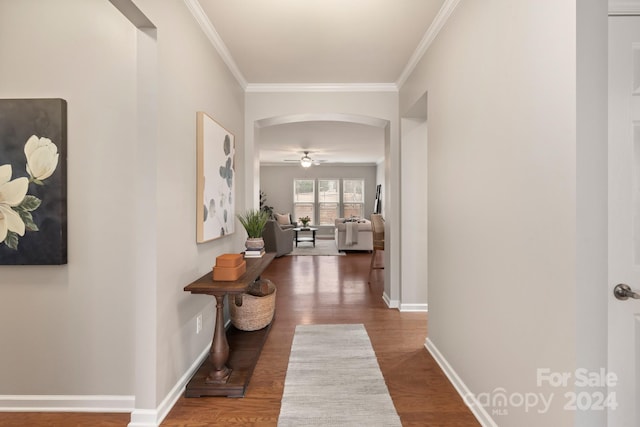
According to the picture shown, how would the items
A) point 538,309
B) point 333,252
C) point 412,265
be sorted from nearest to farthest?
1. point 538,309
2. point 412,265
3. point 333,252

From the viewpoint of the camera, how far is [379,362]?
2.54 m

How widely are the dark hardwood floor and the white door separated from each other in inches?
34.8

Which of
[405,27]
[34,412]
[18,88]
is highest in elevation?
[405,27]

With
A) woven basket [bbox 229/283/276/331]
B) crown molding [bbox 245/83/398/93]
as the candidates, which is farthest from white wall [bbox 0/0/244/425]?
crown molding [bbox 245/83/398/93]

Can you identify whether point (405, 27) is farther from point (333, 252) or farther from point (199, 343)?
point (333, 252)

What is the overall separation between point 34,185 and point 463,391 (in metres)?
Result: 3.00

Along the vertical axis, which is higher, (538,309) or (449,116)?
(449,116)

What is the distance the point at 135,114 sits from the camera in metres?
1.96

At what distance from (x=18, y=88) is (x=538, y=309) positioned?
3.11 meters

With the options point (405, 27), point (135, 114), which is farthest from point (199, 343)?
point (405, 27)

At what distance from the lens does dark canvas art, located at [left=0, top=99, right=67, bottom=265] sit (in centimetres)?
188

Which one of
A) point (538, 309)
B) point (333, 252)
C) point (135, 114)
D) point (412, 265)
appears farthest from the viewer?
point (333, 252)

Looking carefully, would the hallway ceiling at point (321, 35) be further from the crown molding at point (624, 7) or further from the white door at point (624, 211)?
the white door at point (624, 211)

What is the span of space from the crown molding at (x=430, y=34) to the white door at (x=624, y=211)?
49.8 inches
